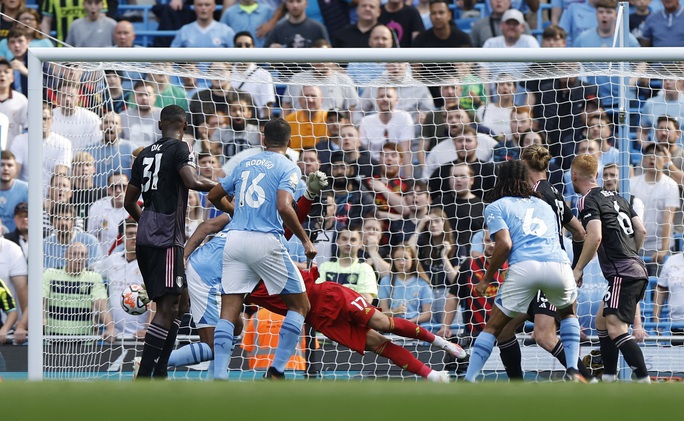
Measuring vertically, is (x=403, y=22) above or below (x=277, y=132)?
above

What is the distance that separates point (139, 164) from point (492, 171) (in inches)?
139

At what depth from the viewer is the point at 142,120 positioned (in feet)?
32.9

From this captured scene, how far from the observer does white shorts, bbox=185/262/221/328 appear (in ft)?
25.6

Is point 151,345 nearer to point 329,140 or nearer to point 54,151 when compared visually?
point 54,151

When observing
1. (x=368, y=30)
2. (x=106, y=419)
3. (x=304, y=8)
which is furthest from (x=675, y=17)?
(x=106, y=419)

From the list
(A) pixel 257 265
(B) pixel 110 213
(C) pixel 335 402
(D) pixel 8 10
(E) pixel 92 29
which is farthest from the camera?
(D) pixel 8 10

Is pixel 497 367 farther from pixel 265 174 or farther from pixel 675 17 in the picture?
pixel 675 17

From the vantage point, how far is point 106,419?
2004 mm

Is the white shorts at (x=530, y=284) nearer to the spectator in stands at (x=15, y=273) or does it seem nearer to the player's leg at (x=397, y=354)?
the player's leg at (x=397, y=354)

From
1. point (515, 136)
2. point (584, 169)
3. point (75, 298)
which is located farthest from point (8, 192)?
point (584, 169)

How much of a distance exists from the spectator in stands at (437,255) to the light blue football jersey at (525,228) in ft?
5.90

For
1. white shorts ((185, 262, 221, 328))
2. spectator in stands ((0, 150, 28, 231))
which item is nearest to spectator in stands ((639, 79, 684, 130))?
white shorts ((185, 262, 221, 328))

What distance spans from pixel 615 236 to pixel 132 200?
3.61 metres

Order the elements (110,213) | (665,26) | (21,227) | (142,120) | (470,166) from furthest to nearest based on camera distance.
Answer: (665,26) < (142,120) < (21,227) < (470,166) < (110,213)
